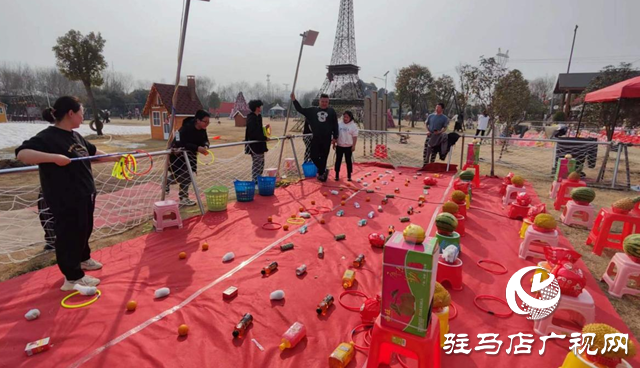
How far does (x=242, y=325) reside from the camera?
9.07ft

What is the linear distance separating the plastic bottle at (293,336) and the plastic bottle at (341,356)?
1.14ft

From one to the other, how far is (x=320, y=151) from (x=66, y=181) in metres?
Result: 5.66

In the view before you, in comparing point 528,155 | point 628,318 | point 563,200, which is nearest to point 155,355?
point 628,318

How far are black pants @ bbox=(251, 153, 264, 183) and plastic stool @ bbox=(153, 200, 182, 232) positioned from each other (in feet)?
8.58

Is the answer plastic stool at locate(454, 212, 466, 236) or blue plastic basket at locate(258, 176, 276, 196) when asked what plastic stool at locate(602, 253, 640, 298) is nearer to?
plastic stool at locate(454, 212, 466, 236)

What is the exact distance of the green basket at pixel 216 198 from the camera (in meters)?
5.71

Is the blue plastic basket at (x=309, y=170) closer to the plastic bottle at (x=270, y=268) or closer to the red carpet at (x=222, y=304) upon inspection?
the red carpet at (x=222, y=304)

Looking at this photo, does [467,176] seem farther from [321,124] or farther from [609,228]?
[321,124]

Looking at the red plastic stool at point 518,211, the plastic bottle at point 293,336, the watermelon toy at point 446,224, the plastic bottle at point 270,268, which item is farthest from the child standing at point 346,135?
the plastic bottle at point 293,336

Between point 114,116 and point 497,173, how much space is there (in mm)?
66145

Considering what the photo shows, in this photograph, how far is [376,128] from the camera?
1520cm

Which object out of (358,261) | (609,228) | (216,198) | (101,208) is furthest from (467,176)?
(101,208)

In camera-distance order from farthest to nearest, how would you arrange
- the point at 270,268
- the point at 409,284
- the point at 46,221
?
the point at 46,221, the point at 270,268, the point at 409,284

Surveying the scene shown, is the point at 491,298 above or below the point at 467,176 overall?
below
